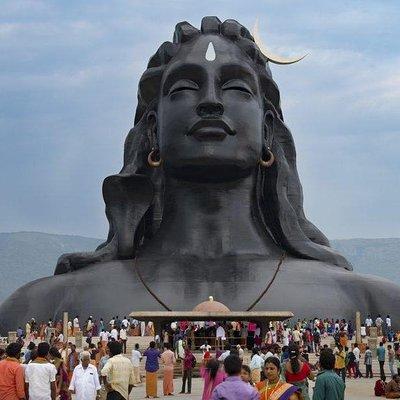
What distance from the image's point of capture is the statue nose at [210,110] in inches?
1359

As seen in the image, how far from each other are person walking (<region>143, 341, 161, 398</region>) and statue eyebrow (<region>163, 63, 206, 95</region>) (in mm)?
18642

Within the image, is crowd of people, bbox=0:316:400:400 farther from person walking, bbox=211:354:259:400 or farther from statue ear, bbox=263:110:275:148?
statue ear, bbox=263:110:275:148

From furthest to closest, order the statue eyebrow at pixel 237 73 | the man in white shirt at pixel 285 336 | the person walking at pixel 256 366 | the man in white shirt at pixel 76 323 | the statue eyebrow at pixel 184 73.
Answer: the statue eyebrow at pixel 237 73, the statue eyebrow at pixel 184 73, the man in white shirt at pixel 76 323, the man in white shirt at pixel 285 336, the person walking at pixel 256 366

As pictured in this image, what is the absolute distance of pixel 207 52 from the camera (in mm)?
35688

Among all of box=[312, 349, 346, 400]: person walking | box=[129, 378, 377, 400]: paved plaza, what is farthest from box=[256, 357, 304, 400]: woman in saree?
box=[129, 378, 377, 400]: paved plaza

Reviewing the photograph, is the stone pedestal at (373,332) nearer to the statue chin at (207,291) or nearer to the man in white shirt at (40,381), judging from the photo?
the statue chin at (207,291)

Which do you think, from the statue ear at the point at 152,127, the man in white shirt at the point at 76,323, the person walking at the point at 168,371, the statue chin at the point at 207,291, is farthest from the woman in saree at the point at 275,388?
the statue ear at the point at 152,127

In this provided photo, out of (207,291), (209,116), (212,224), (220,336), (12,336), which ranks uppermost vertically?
(209,116)

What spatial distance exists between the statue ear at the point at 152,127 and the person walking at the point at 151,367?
19.9 meters

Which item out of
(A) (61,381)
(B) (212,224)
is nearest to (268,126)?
(B) (212,224)

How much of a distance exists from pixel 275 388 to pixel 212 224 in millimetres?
27029

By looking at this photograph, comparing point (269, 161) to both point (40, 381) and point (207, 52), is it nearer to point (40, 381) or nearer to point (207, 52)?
point (207, 52)

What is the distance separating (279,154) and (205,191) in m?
3.55

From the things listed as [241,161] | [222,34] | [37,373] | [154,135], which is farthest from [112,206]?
[37,373]
